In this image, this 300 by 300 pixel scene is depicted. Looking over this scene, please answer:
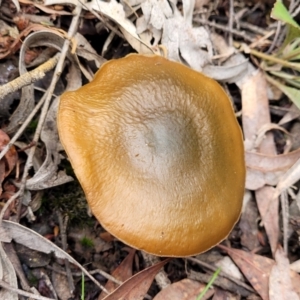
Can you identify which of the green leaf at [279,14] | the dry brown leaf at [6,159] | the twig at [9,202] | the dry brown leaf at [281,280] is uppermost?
the green leaf at [279,14]

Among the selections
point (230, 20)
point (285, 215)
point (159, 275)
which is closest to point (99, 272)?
point (159, 275)

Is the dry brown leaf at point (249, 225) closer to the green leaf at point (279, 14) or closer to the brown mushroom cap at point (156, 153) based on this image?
the brown mushroom cap at point (156, 153)

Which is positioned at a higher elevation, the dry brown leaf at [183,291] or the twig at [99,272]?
the twig at [99,272]

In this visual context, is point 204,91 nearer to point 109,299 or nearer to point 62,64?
point 62,64

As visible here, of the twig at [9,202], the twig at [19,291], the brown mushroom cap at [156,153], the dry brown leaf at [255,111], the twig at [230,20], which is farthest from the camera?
the twig at [230,20]

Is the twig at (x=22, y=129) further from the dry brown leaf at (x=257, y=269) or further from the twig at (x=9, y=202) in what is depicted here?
the dry brown leaf at (x=257, y=269)

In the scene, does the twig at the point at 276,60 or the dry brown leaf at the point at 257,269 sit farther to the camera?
the twig at the point at 276,60

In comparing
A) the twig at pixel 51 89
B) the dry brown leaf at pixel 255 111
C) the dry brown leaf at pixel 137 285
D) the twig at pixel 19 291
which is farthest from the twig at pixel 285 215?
the twig at pixel 51 89

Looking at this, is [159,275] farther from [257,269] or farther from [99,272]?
[257,269]

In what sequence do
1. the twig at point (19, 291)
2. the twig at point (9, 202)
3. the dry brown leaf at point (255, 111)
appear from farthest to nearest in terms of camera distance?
the dry brown leaf at point (255, 111) → the twig at point (9, 202) → the twig at point (19, 291)
